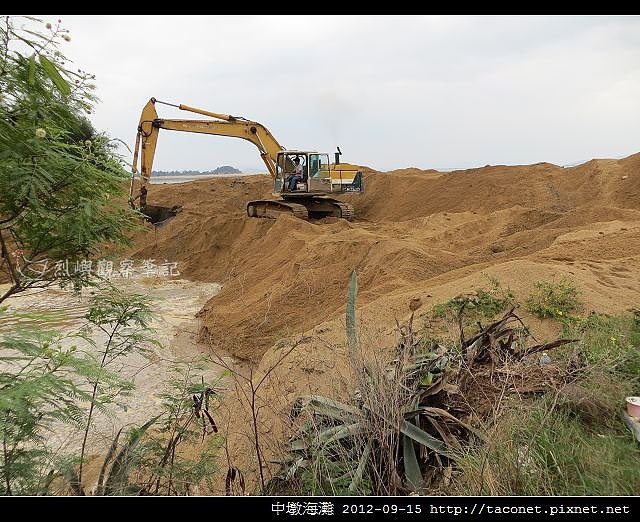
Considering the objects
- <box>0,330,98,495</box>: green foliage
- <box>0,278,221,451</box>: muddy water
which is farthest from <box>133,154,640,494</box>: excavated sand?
<box>0,330,98,495</box>: green foliage

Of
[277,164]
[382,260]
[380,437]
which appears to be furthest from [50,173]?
[277,164]

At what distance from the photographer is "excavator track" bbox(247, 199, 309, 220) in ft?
51.3

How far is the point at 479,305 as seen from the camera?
5.50 metres

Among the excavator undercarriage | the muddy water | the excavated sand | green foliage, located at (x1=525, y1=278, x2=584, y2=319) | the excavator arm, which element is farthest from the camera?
the excavator undercarriage

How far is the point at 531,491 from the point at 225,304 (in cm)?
866

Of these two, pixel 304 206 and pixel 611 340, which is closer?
Answer: pixel 611 340

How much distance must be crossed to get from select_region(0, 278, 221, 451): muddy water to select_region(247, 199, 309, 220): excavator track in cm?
412

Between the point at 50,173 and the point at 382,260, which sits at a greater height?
the point at 50,173

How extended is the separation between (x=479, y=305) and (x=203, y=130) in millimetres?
13276

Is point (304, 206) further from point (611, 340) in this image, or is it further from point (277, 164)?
point (611, 340)

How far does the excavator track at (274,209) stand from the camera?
1563 centimetres

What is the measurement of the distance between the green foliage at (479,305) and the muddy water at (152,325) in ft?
10.6

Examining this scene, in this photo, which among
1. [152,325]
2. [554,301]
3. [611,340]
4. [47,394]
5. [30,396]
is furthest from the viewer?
[152,325]

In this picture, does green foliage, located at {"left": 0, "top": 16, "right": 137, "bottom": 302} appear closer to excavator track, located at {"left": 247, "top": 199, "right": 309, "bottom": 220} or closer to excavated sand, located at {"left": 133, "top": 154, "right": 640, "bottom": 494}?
excavated sand, located at {"left": 133, "top": 154, "right": 640, "bottom": 494}
